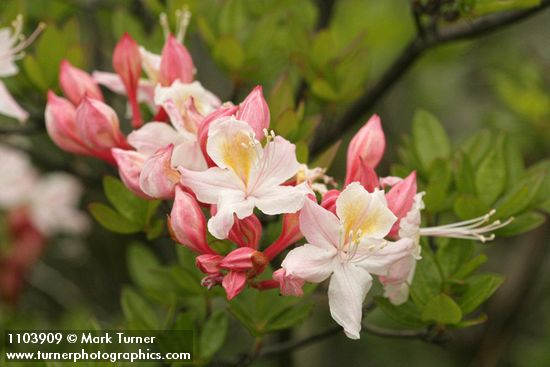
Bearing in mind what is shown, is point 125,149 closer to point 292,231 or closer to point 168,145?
point 168,145

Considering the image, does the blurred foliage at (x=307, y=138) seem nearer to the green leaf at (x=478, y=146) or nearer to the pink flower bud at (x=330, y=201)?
the green leaf at (x=478, y=146)

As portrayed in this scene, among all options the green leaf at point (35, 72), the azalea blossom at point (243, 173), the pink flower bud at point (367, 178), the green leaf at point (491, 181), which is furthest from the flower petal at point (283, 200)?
the green leaf at point (35, 72)

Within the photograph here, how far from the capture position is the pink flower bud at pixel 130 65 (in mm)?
1215

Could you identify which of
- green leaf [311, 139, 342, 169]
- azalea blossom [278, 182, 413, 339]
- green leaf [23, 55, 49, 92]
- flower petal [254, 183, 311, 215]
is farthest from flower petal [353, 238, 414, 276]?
green leaf [23, 55, 49, 92]

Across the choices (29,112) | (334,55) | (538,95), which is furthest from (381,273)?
(538,95)

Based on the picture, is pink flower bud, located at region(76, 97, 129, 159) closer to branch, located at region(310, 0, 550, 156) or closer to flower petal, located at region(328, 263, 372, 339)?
flower petal, located at region(328, 263, 372, 339)

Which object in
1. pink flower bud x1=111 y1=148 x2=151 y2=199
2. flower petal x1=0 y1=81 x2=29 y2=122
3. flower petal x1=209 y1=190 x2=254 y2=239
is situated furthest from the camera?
flower petal x1=0 y1=81 x2=29 y2=122

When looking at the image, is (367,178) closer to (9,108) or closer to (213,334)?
(213,334)

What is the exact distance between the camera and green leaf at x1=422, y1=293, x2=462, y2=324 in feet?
3.50

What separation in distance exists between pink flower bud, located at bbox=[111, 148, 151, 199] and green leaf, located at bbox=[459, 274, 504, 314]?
19.0 inches

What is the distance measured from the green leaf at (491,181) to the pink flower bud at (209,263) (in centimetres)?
50

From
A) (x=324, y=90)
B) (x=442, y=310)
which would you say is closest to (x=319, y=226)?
(x=442, y=310)

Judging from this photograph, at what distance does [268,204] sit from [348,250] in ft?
0.40

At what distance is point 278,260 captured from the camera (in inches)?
56.2
